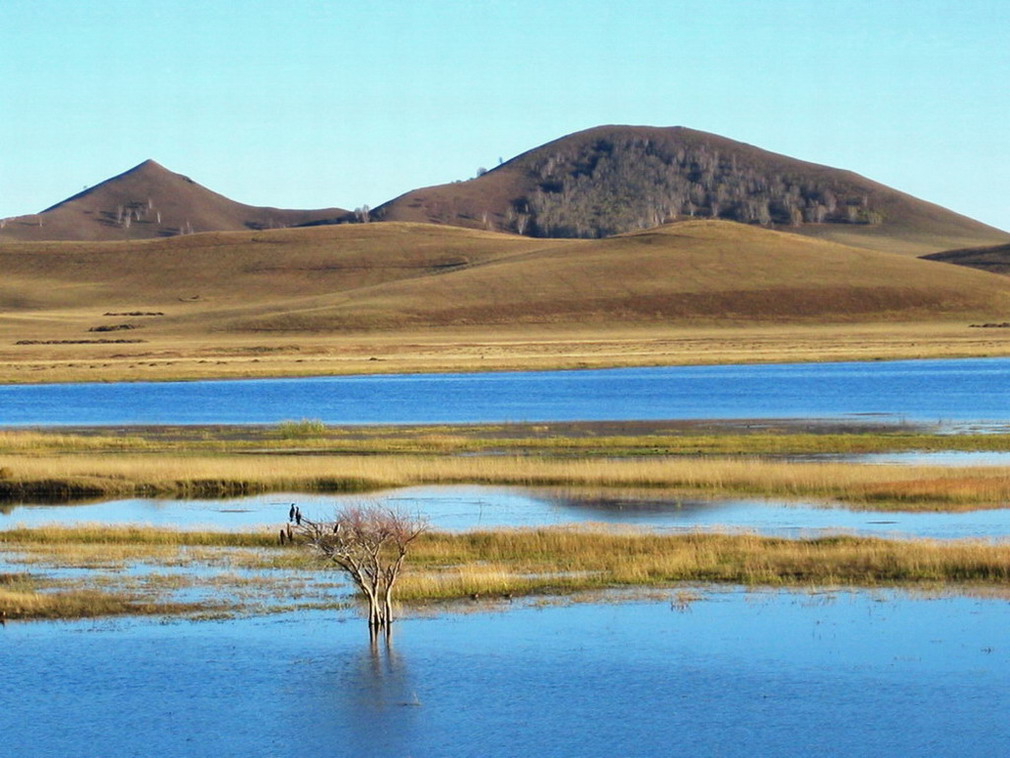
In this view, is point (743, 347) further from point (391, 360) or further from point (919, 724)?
point (919, 724)

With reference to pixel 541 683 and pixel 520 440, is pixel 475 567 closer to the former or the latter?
pixel 541 683

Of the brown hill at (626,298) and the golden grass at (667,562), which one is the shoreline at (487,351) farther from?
the golden grass at (667,562)

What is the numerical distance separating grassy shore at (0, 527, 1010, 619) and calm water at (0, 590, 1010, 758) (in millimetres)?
1118

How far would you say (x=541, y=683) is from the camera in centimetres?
1953

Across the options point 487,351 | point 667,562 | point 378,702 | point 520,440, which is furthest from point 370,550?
point 487,351

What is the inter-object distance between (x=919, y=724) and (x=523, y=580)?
352 inches

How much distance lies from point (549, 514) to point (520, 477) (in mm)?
6660

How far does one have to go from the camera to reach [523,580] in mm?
25281

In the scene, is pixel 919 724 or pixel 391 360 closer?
pixel 919 724

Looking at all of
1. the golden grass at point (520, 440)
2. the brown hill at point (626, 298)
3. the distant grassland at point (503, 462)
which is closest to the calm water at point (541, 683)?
the distant grassland at point (503, 462)

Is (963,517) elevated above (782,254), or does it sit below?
below

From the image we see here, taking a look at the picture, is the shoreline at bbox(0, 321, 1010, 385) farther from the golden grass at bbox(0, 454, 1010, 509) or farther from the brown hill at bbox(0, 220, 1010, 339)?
the golden grass at bbox(0, 454, 1010, 509)

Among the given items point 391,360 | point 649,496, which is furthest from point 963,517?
point 391,360

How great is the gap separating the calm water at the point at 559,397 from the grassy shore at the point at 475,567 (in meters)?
31.4
